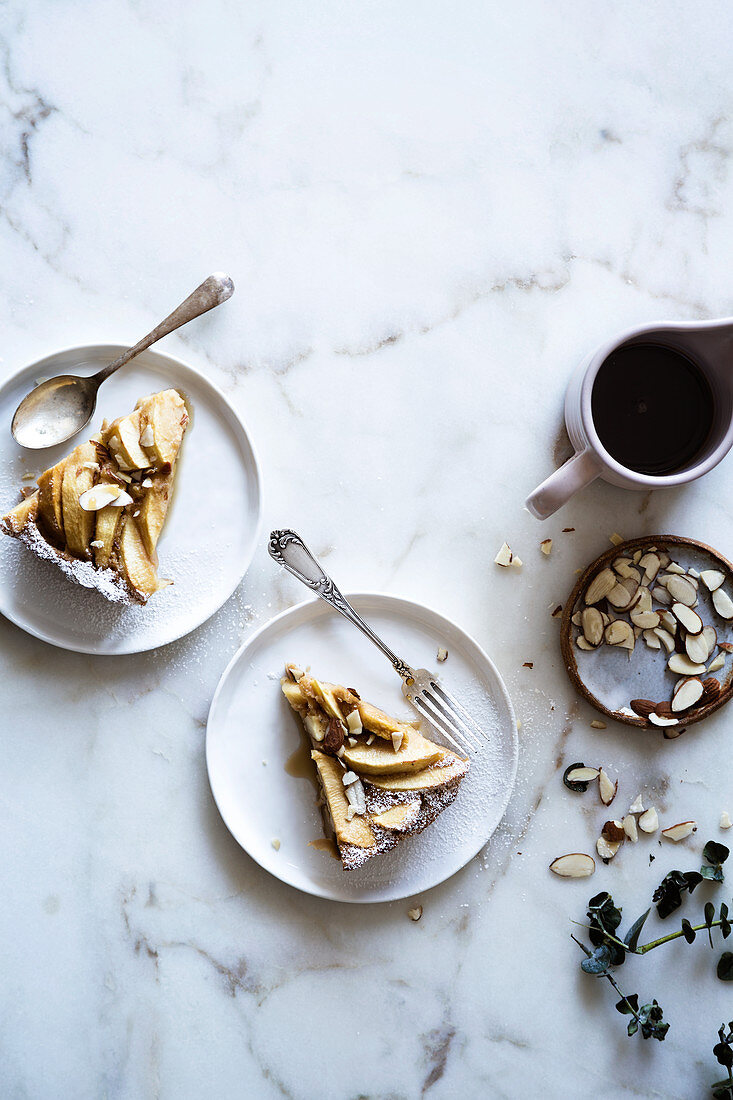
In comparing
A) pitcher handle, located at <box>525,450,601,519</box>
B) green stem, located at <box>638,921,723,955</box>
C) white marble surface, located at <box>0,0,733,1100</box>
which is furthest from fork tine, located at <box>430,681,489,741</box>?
green stem, located at <box>638,921,723,955</box>

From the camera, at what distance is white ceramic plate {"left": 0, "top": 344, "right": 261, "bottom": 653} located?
1.50m

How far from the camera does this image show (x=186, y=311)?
151 cm

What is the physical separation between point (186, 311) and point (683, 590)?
47.5 inches

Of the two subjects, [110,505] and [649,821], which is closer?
[110,505]

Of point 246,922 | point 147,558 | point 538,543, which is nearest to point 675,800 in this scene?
point 538,543

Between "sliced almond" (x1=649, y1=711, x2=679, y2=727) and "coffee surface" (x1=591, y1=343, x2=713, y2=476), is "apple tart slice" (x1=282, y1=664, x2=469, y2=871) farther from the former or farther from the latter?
"coffee surface" (x1=591, y1=343, x2=713, y2=476)

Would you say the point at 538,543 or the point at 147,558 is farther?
the point at 538,543

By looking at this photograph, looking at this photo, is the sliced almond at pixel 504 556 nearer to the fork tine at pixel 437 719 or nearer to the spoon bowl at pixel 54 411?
the fork tine at pixel 437 719

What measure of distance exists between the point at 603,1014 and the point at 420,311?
161 cm

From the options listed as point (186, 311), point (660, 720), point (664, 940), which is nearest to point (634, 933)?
point (664, 940)

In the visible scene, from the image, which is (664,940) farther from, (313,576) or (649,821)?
(313,576)

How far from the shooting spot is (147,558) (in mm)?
1501

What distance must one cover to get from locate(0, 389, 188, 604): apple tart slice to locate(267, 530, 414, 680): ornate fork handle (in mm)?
241

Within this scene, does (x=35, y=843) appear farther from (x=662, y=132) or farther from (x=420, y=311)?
(x=662, y=132)
